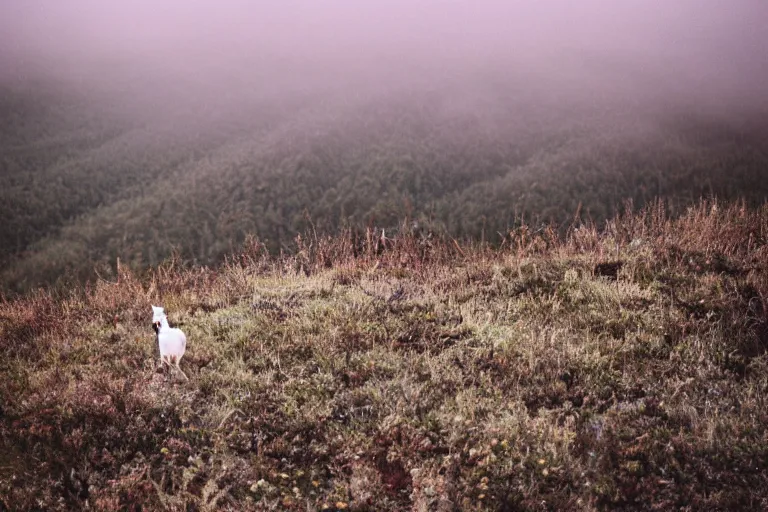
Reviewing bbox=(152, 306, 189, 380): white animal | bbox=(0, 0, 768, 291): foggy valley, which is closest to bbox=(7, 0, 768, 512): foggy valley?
bbox=(152, 306, 189, 380): white animal

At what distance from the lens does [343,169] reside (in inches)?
1545

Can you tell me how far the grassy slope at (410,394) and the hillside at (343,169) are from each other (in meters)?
16.3

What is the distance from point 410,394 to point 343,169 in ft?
118

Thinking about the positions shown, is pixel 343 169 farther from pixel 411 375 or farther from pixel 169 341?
pixel 169 341

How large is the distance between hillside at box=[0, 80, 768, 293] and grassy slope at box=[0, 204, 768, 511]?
1631 centimetres

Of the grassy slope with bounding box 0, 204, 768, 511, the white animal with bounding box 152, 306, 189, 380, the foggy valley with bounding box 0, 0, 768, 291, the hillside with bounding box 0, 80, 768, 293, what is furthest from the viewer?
the foggy valley with bounding box 0, 0, 768, 291

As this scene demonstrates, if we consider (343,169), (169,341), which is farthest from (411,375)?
(343,169)

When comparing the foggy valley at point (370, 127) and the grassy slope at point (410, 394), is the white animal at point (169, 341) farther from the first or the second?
the foggy valley at point (370, 127)

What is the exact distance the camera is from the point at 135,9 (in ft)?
402

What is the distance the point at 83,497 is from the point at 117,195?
43.0 m

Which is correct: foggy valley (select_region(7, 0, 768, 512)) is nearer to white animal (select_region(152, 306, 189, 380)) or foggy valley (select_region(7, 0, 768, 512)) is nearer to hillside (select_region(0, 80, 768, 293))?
white animal (select_region(152, 306, 189, 380))

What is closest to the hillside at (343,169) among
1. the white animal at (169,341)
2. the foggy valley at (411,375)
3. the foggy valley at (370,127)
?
the foggy valley at (370,127)

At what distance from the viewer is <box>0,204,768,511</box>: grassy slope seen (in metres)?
3.36

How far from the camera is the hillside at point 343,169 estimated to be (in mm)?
30312
